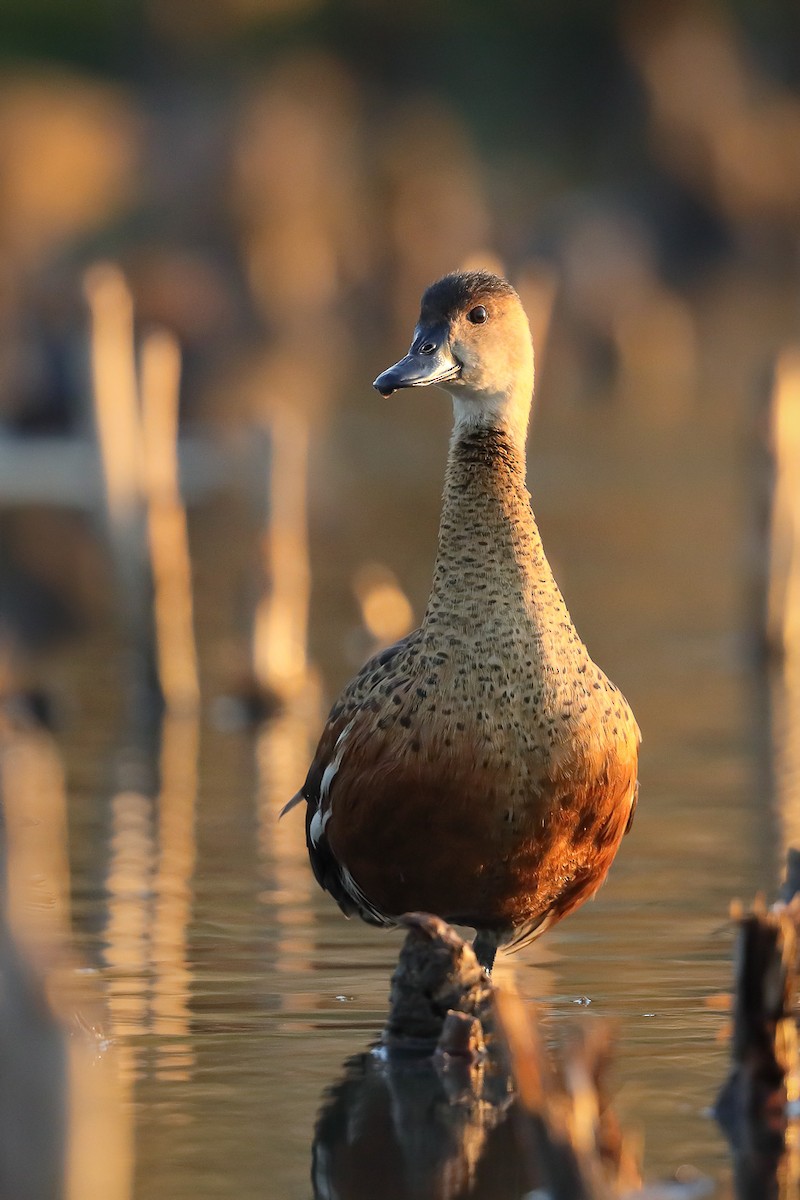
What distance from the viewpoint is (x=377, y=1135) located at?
5.99m

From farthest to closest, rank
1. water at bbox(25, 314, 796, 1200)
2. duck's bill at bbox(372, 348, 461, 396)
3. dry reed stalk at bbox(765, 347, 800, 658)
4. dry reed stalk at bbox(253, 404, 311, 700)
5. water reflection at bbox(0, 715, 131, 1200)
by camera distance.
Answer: dry reed stalk at bbox(765, 347, 800, 658) < dry reed stalk at bbox(253, 404, 311, 700) < duck's bill at bbox(372, 348, 461, 396) < water at bbox(25, 314, 796, 1200) < water reflection at bbox(0, 715, 131, 1200)

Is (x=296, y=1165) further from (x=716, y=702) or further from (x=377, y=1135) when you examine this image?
(x=716, y=702)

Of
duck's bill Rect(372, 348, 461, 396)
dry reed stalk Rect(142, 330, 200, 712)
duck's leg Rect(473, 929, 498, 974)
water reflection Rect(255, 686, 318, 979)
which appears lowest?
duck's leg Rect(473, 929, 498, 974)

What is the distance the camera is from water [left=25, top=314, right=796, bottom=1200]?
20.2 feet

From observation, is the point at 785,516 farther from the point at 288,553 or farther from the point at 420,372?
the point at 420,372

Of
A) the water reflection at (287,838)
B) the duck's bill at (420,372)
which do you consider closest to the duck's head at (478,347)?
the duck's bill at (420,372)

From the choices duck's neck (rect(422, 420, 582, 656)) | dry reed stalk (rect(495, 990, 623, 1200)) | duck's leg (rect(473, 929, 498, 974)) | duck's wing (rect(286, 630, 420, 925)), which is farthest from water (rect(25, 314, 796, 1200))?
duck's neck (rect(422, 420, 582, 656))

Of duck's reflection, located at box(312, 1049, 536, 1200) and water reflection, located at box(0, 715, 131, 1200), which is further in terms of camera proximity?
duck's reflection, located at box(312, 1049, 536, 1200)

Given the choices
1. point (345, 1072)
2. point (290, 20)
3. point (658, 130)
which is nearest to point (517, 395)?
point (345, 1072)

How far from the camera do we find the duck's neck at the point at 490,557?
671cm

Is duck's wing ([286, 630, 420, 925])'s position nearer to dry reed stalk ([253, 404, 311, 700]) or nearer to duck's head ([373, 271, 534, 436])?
duck's head ([373, 271, 534, 436])

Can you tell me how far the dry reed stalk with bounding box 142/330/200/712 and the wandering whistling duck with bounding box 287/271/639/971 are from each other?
18.0ft

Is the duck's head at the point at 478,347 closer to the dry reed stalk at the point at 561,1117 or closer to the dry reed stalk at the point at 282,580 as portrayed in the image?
the dry reed stalk at the point at 561,1117

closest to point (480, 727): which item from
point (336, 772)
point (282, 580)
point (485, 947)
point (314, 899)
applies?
point (336, 772)
